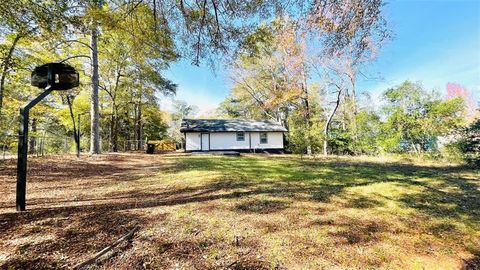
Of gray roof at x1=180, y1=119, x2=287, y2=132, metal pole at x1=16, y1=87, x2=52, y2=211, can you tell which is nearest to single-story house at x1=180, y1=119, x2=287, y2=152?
gray roof at x1=180, y1=119, x2=287, y2=132

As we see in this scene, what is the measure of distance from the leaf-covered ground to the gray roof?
15.8 metres

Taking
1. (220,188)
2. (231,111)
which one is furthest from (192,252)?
(231,111)

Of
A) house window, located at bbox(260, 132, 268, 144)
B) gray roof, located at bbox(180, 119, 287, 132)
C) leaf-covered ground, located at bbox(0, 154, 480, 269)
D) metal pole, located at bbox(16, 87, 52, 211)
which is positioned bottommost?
leaf-covered ground, located at bbox(0, 154, 480, 269)

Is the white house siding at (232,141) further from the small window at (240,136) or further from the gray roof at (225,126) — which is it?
the gray roof at (225,126)

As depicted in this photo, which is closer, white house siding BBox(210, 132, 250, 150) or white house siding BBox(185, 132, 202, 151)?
white house siding BBox(185, 132, 202, 151)

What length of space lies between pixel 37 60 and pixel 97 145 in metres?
4.71

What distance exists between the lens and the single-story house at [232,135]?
2158cm

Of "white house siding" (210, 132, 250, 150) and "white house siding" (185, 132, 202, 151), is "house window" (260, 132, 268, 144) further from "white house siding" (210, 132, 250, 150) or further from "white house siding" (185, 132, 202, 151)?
"white house siding" (185, 132, 202, 151)

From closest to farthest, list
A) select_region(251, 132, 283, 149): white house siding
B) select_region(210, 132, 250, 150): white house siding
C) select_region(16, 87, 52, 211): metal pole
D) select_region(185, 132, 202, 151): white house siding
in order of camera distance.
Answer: select_region(16, 87, 52, 211): metal pole < select_region(185, 132, 202, 151): white house siding < select_region(210, 132, 250, 150): white house siding < select_region(251, 132, 283, 149): white house siding

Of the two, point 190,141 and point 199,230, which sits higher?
point 190,141

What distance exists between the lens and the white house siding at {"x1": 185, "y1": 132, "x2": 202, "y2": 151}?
2141 centimetres

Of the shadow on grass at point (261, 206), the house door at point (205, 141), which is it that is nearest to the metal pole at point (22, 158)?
the shadow on grass at point (261, 206)

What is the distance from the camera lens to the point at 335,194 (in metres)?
5.32

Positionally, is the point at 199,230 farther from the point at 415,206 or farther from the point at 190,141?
the point at 190,141
